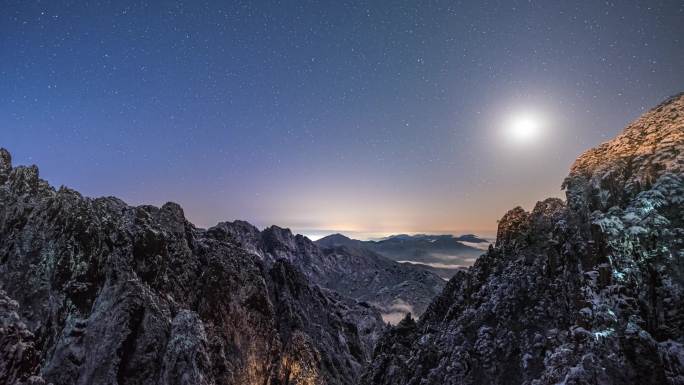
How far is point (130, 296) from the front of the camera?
53.3 meters

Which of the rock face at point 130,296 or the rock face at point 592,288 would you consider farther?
the rock face at point 130,296

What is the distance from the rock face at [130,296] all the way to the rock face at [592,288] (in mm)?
34590

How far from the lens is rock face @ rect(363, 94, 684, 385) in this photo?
2520cm

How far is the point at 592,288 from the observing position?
29.3 m

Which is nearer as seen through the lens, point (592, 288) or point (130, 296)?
point (592, 288)

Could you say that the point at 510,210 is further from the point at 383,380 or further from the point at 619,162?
the point at 383,380

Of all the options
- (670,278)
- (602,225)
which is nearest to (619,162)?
(602,225)

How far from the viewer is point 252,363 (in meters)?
67.6

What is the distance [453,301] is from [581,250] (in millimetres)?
24922

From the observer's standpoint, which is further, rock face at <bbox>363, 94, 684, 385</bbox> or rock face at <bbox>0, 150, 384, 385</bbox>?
rock face at <bbox>0, 150, 384, 385</bbox>

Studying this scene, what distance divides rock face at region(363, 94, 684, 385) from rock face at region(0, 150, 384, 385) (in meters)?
34.6

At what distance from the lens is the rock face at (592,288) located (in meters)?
25.2

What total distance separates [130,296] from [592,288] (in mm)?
59776

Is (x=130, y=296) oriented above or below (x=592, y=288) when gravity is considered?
below
